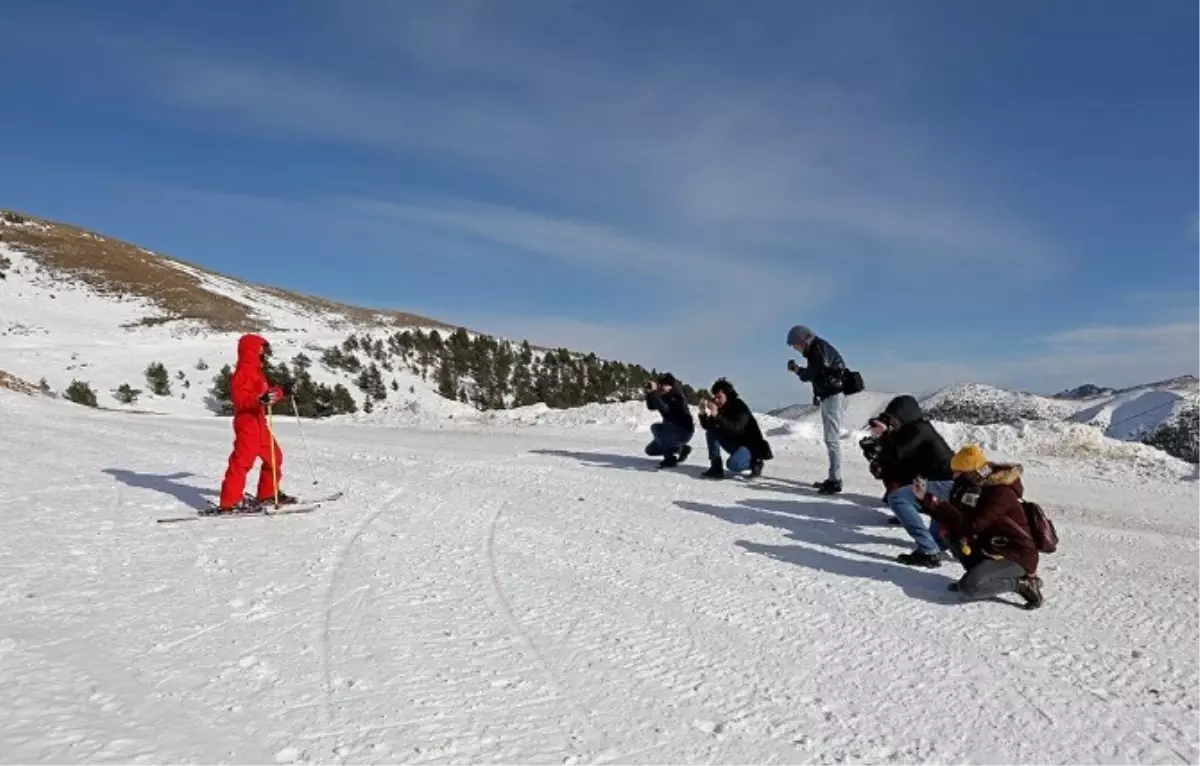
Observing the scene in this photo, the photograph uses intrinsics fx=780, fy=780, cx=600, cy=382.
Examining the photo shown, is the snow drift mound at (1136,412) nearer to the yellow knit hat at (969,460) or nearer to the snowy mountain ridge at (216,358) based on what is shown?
the yellow knit hat at (969,460)

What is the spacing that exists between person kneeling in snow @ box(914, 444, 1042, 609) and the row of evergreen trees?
23.7 meters

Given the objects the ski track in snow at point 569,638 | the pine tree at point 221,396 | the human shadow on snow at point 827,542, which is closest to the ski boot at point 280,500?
the ski track in snow at point 569,638

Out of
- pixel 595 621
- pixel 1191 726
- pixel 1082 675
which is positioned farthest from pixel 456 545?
pixel 1191 726

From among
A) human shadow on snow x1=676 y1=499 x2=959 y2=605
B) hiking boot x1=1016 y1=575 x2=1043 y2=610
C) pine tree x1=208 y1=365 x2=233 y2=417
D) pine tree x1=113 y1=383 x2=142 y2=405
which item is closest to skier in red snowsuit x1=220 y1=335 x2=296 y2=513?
human shadow on snow x1=676 y1=499 x2=959 y2=605

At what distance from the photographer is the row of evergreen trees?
3148cm

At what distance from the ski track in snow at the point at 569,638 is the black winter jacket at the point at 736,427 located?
5.84 feet

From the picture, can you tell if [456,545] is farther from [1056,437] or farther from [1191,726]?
[1056,437]

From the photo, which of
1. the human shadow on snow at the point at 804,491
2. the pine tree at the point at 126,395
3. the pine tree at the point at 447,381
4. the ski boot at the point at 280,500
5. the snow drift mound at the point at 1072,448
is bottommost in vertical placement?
the ski boot at the point at 280,500

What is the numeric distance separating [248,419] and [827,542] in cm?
557

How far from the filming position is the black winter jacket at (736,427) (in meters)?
10.2

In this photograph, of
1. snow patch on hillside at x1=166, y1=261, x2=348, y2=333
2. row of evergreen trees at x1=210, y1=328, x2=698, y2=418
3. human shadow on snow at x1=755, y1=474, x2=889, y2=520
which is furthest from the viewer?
snow patch on hillside at x1=166, y1=261, x2=348, y2=333

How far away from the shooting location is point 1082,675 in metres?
4.20

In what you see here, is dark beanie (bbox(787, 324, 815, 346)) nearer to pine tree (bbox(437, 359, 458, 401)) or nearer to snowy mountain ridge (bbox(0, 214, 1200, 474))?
snowy mountain ridge (bbox(0, 214, 1200, 474))

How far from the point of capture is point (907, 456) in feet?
23.1
